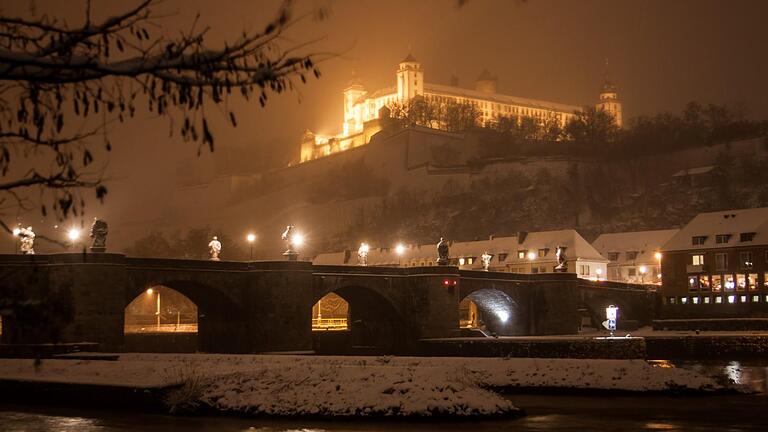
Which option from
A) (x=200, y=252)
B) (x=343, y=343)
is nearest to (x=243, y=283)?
(x=343, y=343)

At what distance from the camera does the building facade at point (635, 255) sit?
119 metres

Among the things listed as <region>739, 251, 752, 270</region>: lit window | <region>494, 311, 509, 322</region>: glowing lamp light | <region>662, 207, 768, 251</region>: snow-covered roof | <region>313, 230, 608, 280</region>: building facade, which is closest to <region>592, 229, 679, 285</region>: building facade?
<region>313, 230, 608, 280</region>: building facade

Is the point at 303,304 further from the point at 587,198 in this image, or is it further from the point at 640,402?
the point at 587,198

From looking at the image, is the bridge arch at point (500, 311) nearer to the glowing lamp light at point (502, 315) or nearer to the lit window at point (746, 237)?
the glowing lamp light at point (502, 315)

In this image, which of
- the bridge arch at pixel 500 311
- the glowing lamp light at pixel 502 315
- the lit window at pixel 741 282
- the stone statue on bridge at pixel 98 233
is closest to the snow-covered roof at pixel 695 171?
the lit window at pixel 741 282

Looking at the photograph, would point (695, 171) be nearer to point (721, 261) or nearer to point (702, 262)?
point (702, 262)

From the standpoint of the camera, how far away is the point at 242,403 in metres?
33.0

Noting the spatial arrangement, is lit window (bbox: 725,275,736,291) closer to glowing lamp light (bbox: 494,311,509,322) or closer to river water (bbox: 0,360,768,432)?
glowing lamp light (bbox: 494,311,509,322)

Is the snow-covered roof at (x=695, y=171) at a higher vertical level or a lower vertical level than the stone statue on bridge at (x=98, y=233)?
higher

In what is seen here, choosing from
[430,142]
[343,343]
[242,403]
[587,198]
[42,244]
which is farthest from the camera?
[430,142]

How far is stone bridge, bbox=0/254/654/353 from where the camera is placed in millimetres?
53500

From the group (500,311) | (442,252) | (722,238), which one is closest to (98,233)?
(442,252)

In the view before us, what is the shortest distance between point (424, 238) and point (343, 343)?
72.8 m

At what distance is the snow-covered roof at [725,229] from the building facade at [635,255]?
16.2 metres
